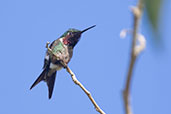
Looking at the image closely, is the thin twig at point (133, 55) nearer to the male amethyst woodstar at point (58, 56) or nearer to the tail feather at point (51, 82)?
the male amethyst woodstar at point (58, 56)

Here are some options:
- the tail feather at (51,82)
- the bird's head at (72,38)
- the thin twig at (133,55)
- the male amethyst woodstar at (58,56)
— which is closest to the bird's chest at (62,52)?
the male amethyst woodstar at (58,56)

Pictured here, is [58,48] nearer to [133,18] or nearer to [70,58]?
[70,58]

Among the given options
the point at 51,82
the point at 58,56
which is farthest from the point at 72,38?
the point at 51,82

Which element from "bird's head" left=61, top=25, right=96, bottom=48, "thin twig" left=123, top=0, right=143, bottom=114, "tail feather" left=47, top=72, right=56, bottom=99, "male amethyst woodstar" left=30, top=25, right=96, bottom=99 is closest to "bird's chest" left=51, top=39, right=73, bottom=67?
"male amethyst woodstar" left=30, top=25, right=96, bottom=99

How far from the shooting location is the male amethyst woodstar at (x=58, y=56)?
5.95m

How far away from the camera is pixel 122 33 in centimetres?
114

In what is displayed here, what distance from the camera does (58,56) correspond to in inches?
246

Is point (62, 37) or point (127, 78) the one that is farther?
point (62, 37)

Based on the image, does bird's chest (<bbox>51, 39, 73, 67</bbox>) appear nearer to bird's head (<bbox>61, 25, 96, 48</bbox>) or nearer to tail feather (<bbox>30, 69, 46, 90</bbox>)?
bird's head (<bbox>61, 25, 96, 48</bbox>)

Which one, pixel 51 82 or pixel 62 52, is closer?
pixel 51 82

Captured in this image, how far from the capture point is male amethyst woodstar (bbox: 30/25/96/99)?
5.95m

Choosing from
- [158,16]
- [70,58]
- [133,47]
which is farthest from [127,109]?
[70,58]

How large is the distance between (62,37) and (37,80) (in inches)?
69.0

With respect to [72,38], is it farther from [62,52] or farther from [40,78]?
[40,78]
